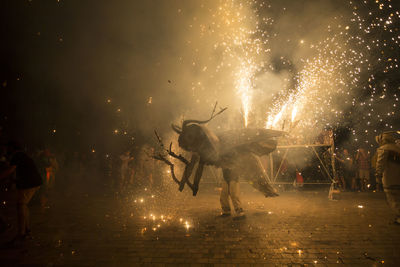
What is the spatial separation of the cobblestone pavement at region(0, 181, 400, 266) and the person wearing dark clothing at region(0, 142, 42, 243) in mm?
337

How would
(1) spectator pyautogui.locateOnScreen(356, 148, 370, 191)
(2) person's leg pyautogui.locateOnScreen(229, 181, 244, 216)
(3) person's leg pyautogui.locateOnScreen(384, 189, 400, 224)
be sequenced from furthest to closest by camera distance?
(1) spectator pyautogui.locateOnScreen(356, 148, 370, 191), (2) person's leg pyautogui.locateOnScreen(229, 181, 244, 216), (3) person's leg pyautogui.locateOnScreen(384, 189, 400, 224)

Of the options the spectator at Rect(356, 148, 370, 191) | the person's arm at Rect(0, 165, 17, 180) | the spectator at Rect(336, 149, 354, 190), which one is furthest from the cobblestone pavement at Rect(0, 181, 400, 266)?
the spectator at Rect(336, 149, 354, 190)

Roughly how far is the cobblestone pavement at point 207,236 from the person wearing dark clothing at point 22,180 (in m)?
0.34

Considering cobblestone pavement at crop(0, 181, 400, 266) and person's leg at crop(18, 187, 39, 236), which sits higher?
person's leg at crop(18, 187, 39, 236)

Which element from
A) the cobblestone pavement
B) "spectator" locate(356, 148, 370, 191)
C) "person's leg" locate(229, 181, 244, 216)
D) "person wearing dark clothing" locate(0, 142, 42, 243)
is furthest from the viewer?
"spectator" locate(356, 148, 370, 191)

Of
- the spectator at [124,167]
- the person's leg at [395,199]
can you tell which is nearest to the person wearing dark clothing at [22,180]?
the spectator at [124,167]

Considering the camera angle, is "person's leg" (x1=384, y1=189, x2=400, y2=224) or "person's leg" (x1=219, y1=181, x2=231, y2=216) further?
"person's leg" (x1=219, y1=181, x2=231, y2=216)

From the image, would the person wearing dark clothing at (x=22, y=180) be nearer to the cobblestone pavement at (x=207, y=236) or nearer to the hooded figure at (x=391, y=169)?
the cobblestone pavement at (x=207, y=236)

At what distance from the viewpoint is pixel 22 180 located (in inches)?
177

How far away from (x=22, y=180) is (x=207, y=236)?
3585mm

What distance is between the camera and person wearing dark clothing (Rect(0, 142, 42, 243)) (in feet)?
14.6

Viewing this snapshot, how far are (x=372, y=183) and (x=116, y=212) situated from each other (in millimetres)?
11755

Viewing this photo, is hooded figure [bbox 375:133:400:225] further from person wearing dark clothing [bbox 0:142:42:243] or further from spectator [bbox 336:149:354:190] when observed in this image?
person wearing dark clothing [bbox 0:142:42:243]

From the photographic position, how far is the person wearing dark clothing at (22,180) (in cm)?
444
